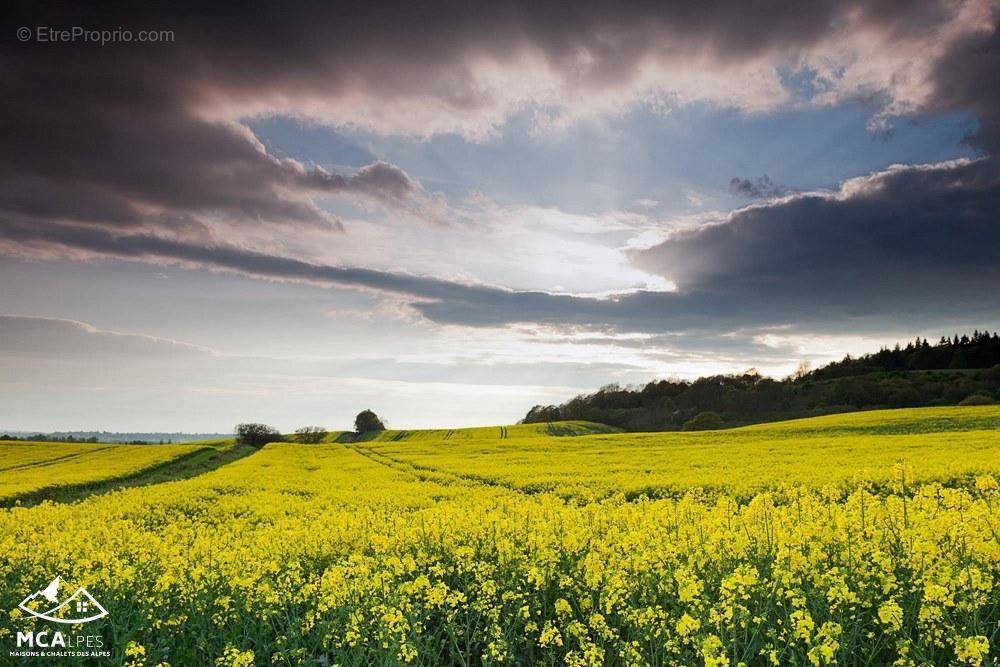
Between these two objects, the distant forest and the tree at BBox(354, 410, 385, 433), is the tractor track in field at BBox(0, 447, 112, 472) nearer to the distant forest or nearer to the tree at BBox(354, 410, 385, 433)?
the tree at BBox(354, 410, 385, 433)

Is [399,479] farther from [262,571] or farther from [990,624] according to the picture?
[990,624]

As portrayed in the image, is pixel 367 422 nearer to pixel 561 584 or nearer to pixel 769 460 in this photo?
pixel 769 460

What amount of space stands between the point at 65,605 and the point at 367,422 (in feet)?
385

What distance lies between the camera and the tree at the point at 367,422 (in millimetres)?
121812

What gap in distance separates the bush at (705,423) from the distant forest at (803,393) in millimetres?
138

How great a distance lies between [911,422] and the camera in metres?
44.8

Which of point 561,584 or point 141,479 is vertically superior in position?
point 561,584

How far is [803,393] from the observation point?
343 ft

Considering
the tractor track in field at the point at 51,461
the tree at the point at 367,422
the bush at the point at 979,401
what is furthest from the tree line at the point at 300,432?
the bush at the point at 979,401

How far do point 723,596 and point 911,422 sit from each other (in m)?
47.5

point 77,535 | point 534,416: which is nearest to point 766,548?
point 77,535

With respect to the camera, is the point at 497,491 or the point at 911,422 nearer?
the point at 497,491

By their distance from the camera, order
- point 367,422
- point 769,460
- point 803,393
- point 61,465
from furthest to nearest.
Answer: point 367,422 < point 803,393 < point 61,465 < point 769,460

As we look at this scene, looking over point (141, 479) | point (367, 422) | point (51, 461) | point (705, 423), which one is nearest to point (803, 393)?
point (705, 423)
